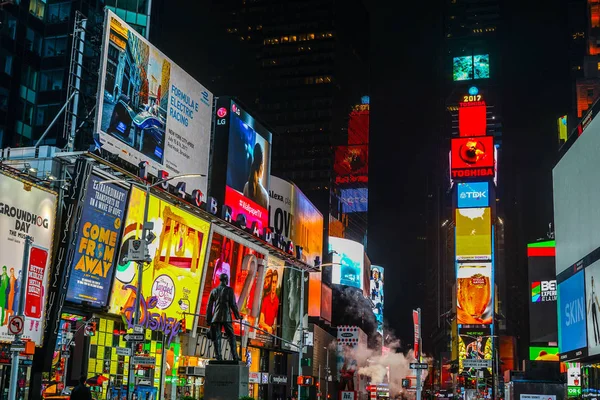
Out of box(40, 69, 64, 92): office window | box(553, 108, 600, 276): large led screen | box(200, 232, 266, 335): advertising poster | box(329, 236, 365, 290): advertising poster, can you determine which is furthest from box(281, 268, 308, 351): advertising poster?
box(329, 236, 365, 290): advertising poster

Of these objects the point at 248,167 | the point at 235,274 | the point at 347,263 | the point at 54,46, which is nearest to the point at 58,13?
the point at 54,46

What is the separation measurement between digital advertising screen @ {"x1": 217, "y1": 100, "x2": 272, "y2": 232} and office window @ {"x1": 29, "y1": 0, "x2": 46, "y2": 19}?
29.3m

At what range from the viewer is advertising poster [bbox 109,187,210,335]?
4312 centimetres

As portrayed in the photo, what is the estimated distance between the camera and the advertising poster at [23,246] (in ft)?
115

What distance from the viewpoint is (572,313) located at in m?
38.9

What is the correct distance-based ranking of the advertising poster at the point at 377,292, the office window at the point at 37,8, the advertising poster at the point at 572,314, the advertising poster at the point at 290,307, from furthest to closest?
the advertising poster at the point at 377,292, the office window at the point at 37,8, the advertising poster at the point at 290,307, the advertising poster at the point at 572,314

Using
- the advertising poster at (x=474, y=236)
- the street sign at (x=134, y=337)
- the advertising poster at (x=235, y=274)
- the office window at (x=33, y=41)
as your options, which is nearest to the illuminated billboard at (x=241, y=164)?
the advertising poster at (x=235, y=274)

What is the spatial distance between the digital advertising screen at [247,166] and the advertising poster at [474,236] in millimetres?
56988

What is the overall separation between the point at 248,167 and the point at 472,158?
67.7 metres

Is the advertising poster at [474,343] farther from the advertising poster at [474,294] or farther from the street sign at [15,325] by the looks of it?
the street sign at [15,325]

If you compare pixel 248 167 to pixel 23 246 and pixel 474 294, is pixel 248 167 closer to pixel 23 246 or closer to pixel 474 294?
pixel 23 246

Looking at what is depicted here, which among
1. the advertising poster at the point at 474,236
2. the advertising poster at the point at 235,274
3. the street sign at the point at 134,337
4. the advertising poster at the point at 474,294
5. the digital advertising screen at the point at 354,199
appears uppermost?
the digital advertising screen at the point at 354,199

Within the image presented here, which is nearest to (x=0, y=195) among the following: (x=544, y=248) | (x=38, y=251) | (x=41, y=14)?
(x=38, y=251)

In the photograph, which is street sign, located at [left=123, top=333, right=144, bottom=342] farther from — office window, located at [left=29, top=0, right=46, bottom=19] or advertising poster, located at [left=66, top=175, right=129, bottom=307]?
office window, located at [left=29, top=0, right=46, bottom=19]
